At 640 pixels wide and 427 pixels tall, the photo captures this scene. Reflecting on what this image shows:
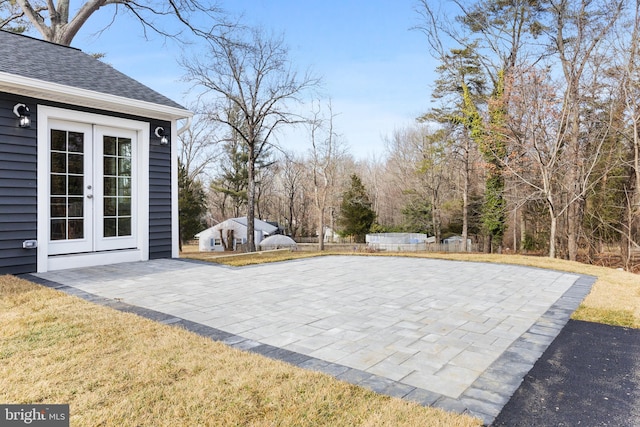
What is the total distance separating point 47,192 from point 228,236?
1787 centimetres

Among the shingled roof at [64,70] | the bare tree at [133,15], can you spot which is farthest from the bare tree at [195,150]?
the shingled roof at [64,70]

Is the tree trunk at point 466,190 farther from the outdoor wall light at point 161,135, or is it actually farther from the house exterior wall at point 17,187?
the house exterior wall at point 17,187

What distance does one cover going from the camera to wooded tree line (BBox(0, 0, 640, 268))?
1102cm

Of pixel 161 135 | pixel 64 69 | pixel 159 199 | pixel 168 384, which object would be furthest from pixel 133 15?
pixel 168 384

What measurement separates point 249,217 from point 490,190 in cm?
1066

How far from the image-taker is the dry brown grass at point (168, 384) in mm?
1799

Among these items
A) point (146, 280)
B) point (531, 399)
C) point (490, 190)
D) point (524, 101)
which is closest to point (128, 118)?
point (146, 280)

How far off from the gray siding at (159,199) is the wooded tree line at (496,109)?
5.24 metres

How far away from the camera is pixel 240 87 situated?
1240 cm

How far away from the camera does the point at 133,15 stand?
40.6 feet

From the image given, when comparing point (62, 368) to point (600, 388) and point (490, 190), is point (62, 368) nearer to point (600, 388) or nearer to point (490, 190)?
point (600, 388)

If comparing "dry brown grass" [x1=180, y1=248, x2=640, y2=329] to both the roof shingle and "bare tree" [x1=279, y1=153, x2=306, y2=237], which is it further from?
"bare tree" [x1=279, y1=153, x2=306, y2=237]

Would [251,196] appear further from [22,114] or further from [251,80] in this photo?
[22,114]

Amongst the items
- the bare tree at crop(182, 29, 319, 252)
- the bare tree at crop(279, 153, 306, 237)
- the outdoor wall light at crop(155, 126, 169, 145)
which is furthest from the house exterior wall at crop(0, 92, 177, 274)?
the bare tree at crop(279, 153, 306, 237)
